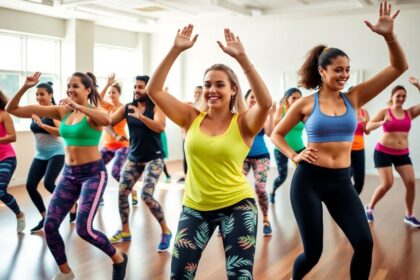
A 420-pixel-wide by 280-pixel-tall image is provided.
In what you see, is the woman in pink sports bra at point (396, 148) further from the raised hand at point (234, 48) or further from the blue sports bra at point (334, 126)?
the raised hand at point (234, 48)

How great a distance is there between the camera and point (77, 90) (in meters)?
3.13

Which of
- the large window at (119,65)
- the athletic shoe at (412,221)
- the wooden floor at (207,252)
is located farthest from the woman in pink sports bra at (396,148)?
the large window at (119,65)

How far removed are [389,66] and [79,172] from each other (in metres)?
2.07

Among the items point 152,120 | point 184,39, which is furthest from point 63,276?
point 184,39

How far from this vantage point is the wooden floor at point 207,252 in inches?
130

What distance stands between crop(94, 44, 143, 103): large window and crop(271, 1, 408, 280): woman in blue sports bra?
7105mm

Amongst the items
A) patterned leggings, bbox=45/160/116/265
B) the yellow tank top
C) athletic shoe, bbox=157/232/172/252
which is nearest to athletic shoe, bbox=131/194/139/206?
athletic shoe, bbox=157/232/172/252

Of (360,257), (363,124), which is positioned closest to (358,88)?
(360,257)

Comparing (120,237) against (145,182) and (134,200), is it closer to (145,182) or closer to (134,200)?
(145,182)

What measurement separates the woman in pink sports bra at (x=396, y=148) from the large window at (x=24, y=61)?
18.5 ft

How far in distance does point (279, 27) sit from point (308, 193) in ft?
23.1

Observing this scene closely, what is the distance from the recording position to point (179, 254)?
1.88 metres

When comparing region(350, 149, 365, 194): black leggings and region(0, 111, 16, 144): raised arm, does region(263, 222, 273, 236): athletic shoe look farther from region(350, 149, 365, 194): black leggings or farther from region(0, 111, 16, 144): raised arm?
region(0, 111, 16, 144): raised arm

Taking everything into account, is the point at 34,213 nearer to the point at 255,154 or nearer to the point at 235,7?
the point at 255,154
